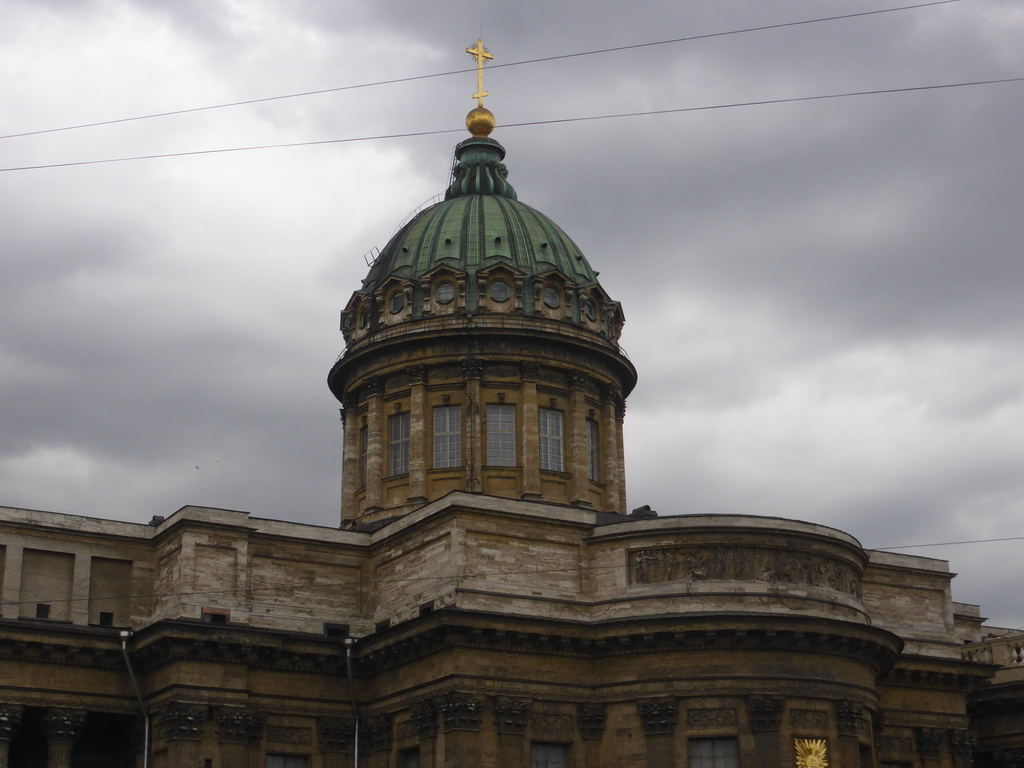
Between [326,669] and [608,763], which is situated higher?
[326,669]

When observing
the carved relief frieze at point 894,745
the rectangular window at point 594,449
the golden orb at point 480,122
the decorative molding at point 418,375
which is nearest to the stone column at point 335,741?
the decorative molding at point 418,375

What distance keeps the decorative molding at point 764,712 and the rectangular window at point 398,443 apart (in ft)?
55.4

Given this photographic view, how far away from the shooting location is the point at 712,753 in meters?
44.6

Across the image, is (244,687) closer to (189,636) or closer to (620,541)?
(189,636)

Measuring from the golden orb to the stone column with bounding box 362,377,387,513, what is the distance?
13.6 m

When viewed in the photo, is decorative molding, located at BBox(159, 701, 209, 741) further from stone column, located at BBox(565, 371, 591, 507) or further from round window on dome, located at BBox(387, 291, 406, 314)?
round window on dome, located at BBox(387, 291, 406, 314)

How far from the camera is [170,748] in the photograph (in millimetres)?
45312

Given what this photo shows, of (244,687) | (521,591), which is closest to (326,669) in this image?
(244,687)

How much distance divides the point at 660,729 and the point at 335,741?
10.3 m

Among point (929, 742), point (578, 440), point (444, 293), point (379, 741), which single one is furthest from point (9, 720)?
point (929, 742)

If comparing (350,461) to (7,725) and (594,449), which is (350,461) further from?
(7,725)

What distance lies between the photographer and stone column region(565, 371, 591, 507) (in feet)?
183

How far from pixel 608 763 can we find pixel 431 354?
58.5 feet

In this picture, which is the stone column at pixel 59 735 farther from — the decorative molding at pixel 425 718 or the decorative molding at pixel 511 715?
the decorative molding at pixel 511 715
